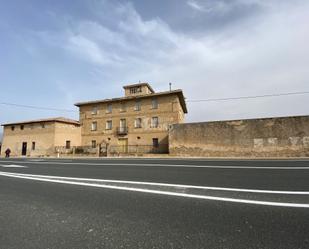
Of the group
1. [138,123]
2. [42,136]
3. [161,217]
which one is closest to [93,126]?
[42,136]

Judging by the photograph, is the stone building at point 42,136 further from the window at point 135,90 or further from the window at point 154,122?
the window at point 154,122

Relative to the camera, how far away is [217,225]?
2881 millimetres

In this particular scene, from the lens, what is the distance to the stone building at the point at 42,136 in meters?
38.6

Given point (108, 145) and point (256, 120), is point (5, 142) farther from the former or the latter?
point (256, 120)

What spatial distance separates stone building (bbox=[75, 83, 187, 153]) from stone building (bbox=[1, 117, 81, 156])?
6.74 feet

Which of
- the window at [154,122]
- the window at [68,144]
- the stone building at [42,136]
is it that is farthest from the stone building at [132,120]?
the window at [68,144]

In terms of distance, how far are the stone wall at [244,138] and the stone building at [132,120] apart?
19.2 feet

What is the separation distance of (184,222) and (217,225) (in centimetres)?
42

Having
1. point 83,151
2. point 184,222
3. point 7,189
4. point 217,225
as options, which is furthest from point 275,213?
point 83,151

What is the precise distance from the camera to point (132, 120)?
37281 mm

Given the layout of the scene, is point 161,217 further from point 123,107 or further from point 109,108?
point 109,108

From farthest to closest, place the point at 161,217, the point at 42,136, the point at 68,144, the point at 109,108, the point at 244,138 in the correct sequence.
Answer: the point at 68,144
the point at 42,136
the point at 109,108
the point at 244,138
the point at 161,217

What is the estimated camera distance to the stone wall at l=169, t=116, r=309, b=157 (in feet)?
74.8

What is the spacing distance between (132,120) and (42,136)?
16133 millimetres
